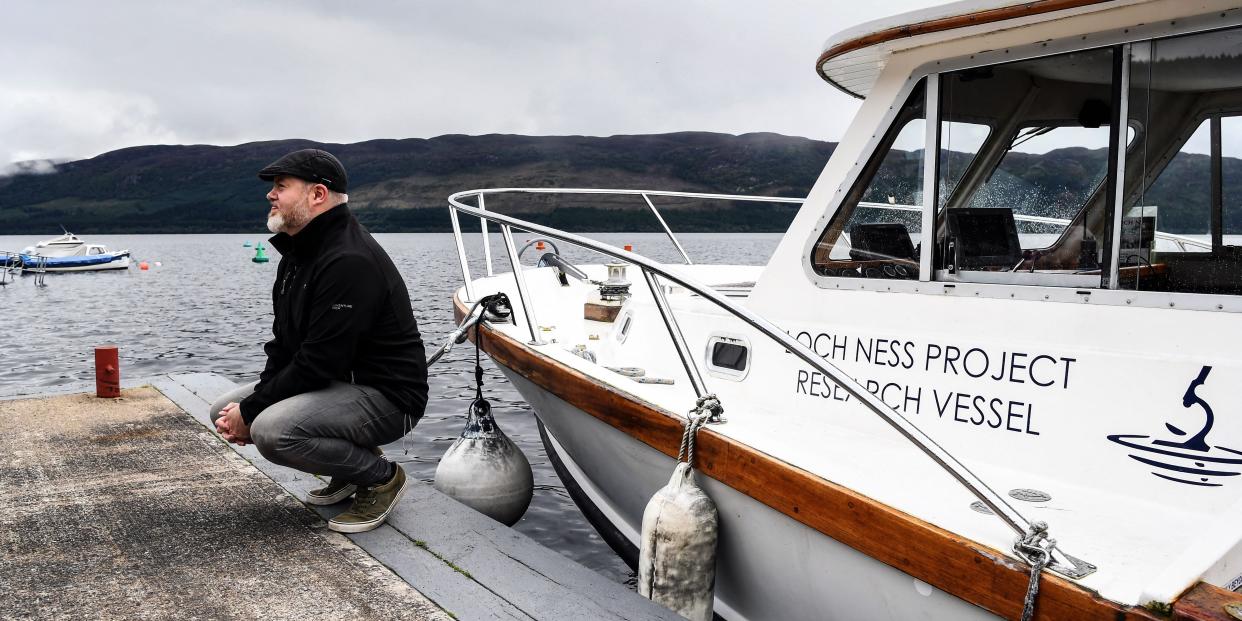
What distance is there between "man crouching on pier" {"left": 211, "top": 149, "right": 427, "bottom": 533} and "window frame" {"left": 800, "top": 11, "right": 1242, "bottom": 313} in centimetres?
168

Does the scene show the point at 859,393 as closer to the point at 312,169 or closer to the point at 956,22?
the point at 956,22

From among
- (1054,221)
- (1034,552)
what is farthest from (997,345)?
(1034,552)

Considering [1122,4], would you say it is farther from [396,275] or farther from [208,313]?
[208,313]

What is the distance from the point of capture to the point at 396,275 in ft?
11.4

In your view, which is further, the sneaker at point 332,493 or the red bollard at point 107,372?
the red bollard at point 107,372

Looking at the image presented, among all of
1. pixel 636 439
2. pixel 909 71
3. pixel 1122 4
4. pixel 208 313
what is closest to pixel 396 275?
pixel 636 439

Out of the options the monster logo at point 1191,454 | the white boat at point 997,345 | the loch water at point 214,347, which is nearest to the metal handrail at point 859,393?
the white boat at point 997,345

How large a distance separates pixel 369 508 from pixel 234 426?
63cm

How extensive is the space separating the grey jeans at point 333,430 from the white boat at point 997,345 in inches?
A: 36.2

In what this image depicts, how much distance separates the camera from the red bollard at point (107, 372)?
228 inches

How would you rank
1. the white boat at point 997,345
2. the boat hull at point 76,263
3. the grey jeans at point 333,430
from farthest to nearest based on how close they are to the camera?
1. the boat hull at point 76,263
2. the grey jeans at point 333,430
3. the white boat at point 997,345

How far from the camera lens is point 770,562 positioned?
287cm

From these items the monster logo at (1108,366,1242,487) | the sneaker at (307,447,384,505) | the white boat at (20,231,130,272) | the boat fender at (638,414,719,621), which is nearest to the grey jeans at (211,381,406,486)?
the sneaker at (307,447,384,505)

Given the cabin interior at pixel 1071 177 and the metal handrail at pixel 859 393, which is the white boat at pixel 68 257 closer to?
the metal handrail at pixel 859 393
